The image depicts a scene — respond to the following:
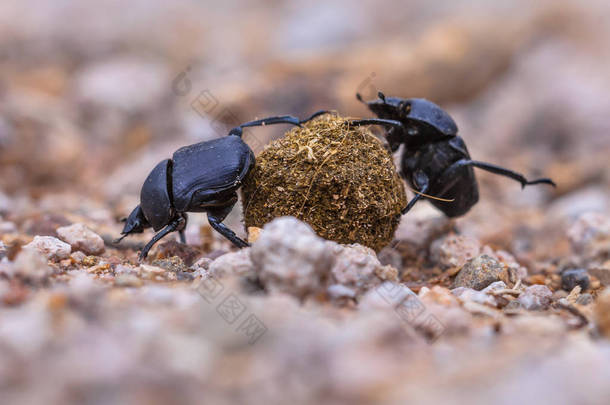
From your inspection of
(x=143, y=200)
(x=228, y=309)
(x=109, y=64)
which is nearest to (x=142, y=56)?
(x=109, y=64)

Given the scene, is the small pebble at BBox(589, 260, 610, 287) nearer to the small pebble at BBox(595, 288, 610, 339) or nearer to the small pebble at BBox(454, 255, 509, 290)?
the small pebble at BBox(454, 255, 509, 290)

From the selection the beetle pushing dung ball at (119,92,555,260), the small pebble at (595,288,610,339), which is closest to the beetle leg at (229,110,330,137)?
the beetle pushing dung ball at (119,92,555,260)

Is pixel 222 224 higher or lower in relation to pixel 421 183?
lower

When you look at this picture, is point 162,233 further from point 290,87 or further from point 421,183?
point 290,87

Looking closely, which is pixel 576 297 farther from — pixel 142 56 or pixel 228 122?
pixel 142 56

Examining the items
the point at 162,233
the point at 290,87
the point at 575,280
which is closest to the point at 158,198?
the point at 162,233

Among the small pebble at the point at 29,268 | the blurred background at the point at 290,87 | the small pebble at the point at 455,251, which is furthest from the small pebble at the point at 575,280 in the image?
the small pebble at the point at 29,268

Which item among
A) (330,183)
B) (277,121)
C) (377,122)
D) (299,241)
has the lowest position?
(299,241)

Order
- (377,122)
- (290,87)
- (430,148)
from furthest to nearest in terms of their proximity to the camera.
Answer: (290,87), (430,148), (377,122)
